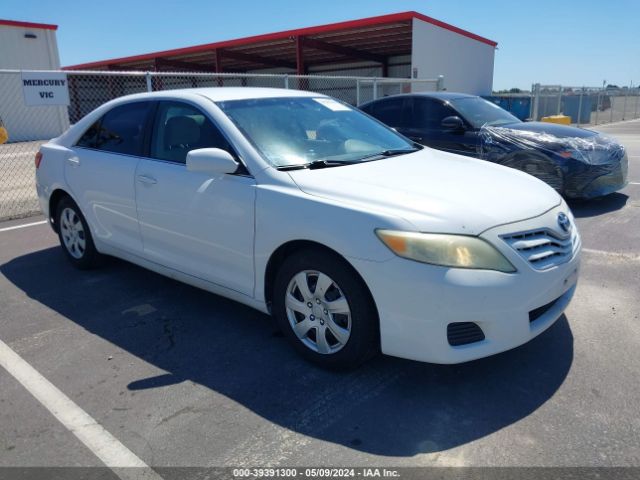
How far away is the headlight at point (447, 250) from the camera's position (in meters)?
2.62

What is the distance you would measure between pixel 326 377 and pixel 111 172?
2.50 m

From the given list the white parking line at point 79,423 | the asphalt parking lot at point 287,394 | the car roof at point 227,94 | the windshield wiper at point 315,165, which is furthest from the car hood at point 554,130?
the white parking line at point 79,423

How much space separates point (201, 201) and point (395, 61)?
2961 centimetres

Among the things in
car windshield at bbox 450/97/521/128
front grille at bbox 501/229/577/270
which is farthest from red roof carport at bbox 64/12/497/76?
front grille at bbox 501/229/577/270

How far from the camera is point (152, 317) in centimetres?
398

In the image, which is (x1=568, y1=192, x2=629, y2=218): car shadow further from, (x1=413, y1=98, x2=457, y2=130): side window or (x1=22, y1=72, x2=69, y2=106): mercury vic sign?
(x1=22, y1=72, x2=69, y2=106): mercury vic sign

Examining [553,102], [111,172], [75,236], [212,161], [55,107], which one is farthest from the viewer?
[553,102]

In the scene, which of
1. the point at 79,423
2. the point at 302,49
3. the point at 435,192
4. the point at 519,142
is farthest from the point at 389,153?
the point at 302,49

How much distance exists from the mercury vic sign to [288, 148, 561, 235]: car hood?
6.20 metres

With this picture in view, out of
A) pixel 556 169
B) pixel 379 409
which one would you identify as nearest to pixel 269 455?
pixel 379 409

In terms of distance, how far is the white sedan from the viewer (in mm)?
2666

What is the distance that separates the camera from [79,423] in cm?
272

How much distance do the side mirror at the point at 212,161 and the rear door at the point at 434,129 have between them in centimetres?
481

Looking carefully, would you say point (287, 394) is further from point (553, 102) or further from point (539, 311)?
point (553, 102)
